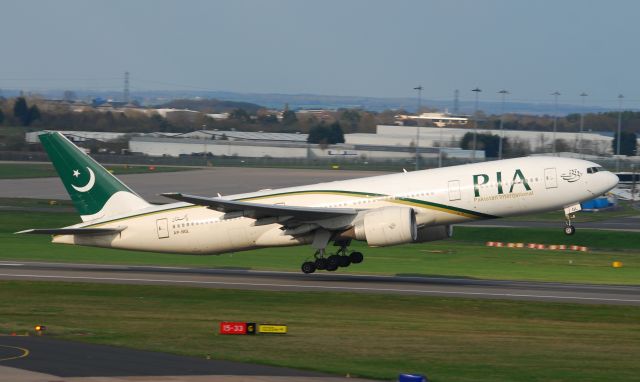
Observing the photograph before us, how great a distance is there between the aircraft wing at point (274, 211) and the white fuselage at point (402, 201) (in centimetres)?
97

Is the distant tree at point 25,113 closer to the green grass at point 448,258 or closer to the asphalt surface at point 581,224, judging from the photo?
the green grass at point 448,258

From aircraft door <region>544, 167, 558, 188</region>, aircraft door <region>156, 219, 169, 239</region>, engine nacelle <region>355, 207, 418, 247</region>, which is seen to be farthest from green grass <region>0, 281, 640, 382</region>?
aircraft door <region>544, 167, 558, 188</region>

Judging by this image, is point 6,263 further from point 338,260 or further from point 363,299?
point 363,299

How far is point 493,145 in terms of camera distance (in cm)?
13588

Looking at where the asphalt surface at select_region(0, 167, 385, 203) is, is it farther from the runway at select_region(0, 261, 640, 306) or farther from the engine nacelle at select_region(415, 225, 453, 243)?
the engine nacelle at select_region(415, 225, 453, 243)

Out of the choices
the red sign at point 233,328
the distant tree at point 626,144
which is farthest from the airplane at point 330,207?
the distant tree at point 626,144

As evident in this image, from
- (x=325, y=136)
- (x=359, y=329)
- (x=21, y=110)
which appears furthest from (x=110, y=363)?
(x=21, y=110)

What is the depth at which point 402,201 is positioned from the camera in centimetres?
4375

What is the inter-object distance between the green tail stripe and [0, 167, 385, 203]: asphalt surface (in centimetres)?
4851

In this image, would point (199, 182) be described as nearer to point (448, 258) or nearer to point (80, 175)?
point (448, 258)

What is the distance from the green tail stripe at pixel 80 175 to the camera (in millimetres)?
46844

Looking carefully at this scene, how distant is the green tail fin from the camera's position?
46.8 meters

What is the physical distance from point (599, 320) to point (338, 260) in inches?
533

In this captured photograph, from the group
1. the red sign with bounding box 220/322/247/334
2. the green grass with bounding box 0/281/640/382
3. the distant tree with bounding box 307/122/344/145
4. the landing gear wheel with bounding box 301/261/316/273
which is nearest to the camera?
the green grass with bounding box 0/281/640/382
